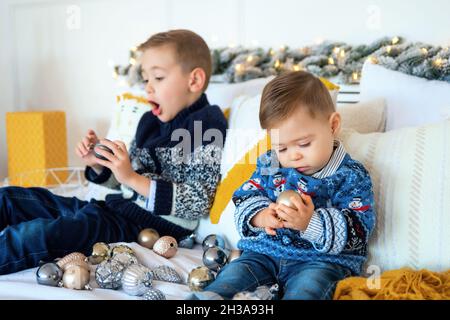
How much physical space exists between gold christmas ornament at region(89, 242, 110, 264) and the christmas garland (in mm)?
1064

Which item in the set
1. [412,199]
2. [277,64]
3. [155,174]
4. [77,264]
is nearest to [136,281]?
[77,264]

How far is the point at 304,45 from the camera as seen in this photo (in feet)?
7.64

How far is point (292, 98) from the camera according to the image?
1183 millimetres

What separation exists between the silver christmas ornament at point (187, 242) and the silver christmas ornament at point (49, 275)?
0.42 meters

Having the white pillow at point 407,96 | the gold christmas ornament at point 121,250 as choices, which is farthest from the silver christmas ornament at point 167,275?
the white pillow at point 407,96

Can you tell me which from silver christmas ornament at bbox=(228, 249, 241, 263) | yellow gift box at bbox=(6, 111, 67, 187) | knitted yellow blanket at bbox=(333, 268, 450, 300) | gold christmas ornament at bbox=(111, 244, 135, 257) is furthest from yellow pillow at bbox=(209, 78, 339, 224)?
yellow gift box at bbox=(6, 111, 67, 187)

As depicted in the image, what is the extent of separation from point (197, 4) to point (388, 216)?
1.76 metres

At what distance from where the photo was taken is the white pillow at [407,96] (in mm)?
1599

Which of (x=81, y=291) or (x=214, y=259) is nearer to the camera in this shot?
(x=81, y=291)

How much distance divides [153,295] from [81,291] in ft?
0.53

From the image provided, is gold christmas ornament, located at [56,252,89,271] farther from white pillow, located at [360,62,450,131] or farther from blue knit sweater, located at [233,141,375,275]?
white pillow, located at [360,62,450,131]

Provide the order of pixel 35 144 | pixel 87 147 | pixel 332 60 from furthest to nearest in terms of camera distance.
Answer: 1. pixel 35 144
2. pixel 332 60
3. pixel 87 147

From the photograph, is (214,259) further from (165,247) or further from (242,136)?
(242,136)

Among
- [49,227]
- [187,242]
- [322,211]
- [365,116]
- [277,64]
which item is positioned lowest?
[187,242]
